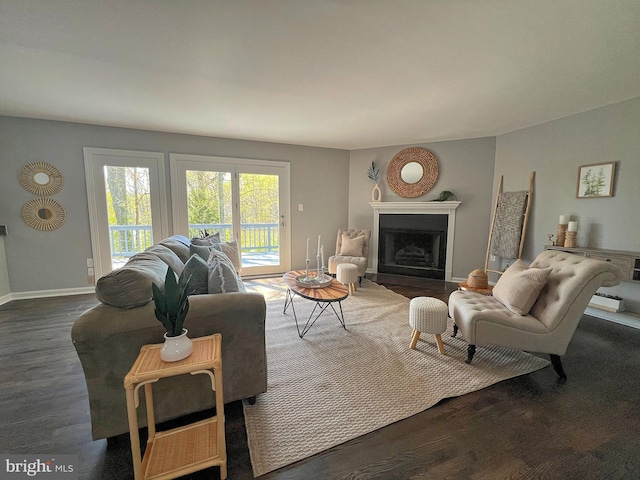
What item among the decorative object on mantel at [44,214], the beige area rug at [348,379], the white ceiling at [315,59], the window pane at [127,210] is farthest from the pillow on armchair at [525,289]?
the decorative object on mantel at [44,214]

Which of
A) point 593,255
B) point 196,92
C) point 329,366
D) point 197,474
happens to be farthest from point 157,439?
point 593,255

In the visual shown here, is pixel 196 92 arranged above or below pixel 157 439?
above

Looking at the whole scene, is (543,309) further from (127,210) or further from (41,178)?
(41,178)

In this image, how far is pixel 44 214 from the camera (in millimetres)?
3465

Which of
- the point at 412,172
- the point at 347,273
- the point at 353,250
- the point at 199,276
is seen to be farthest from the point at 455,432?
the point at 412,172

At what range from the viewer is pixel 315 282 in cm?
262

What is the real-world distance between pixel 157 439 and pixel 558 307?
260cm

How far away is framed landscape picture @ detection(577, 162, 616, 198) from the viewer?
9.54 ft

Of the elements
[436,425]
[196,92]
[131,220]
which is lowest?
[436,425]

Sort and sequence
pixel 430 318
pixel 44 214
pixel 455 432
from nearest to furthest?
pixel 455 432
pixel 430 318
pixel 44 214

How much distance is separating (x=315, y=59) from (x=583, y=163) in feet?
11.3

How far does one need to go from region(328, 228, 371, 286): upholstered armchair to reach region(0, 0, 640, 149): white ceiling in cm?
187

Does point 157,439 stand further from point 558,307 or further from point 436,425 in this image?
point 558,307

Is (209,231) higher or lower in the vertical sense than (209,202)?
lower
